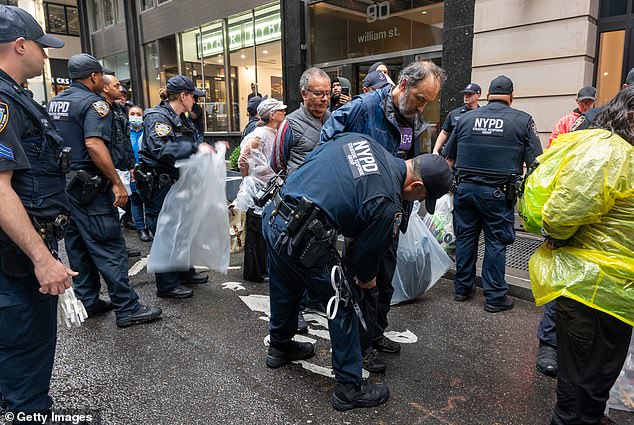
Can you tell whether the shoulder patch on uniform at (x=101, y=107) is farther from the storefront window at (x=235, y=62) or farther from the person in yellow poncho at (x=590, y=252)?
the storefront window at (x=235, y=62)

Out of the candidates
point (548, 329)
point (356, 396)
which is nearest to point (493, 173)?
point (548, 329)

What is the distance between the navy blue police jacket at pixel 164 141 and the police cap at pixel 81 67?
1.85 feet

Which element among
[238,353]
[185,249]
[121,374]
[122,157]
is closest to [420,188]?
[238,353]

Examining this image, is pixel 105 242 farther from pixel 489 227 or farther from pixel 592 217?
pixel 592 217

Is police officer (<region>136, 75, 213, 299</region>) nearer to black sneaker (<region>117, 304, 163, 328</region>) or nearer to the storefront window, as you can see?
black sneaker (<region>117, 304, 163, 328</region>)

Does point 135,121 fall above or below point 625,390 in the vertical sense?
above

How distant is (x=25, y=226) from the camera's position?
187cm

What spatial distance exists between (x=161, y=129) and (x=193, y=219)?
849 mm

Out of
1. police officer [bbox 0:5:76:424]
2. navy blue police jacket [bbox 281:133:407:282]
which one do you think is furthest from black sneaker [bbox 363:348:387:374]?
police officer [bbox 0:5:76:424]

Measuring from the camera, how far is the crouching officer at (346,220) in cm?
212

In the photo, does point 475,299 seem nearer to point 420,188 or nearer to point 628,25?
point 420,188

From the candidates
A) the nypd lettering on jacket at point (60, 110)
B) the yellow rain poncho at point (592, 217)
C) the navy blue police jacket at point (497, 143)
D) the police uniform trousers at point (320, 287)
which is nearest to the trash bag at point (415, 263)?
the navy blue police jacket at point (497, 143)

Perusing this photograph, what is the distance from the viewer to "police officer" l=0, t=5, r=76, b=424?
189 centimetres

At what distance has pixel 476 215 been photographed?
Answer: 13.2 ft
